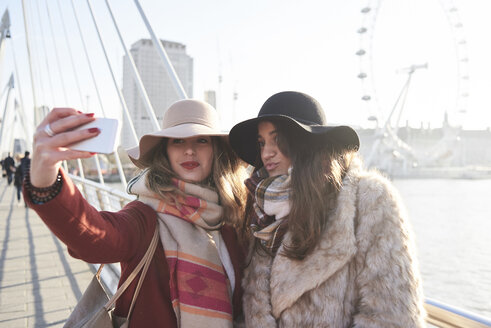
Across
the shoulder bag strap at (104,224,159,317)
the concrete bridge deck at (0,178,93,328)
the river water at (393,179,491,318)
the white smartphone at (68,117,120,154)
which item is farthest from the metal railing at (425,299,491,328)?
the river water at (393,179,491,318)

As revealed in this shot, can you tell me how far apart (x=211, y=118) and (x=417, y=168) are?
5051 cm

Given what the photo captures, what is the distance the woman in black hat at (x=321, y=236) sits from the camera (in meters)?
1.04

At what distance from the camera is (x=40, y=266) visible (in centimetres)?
385

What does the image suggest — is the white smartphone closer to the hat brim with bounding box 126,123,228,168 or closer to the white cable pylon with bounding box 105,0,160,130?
the hat brim with bounding box 126,123,228,168

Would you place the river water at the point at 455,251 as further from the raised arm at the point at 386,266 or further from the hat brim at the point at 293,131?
the raised arm at the point at 386,266

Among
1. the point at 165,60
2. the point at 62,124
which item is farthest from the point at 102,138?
the point at 165,60

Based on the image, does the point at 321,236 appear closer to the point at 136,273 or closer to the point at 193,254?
the point at 193,254

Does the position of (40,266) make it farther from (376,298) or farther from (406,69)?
(406,69)

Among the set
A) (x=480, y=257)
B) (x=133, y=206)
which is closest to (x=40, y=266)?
(x=133, y=206)

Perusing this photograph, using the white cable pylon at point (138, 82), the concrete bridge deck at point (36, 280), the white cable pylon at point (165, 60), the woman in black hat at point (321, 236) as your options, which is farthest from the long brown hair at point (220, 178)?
the concrete bridge deck at point (36, 280)

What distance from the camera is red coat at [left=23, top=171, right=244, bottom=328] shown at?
0.88 meters

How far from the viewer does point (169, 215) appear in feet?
4.25

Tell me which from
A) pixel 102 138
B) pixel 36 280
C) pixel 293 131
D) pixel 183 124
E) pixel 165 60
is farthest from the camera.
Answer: pixel 36 280

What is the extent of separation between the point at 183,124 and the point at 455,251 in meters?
17.5
